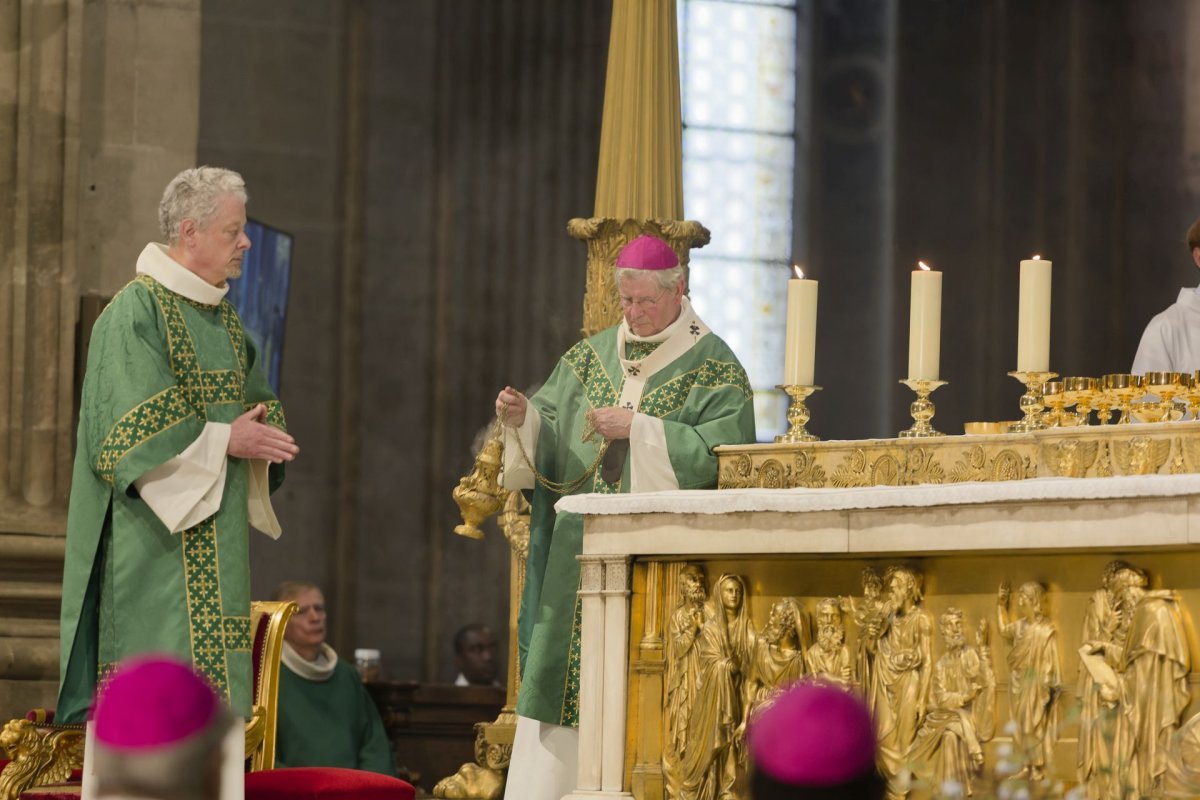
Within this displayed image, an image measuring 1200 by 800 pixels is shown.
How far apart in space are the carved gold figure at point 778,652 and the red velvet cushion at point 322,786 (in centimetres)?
98

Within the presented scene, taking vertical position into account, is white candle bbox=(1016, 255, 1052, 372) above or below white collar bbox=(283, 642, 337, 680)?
above

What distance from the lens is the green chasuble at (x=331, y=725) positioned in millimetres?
8406

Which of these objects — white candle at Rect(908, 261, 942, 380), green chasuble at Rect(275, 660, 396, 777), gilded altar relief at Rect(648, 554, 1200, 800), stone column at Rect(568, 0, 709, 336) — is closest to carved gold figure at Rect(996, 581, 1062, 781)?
gilded altar relief at Rect(648, 554, 1200, 800)

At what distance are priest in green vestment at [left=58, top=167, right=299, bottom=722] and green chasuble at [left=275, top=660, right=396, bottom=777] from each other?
2770mm

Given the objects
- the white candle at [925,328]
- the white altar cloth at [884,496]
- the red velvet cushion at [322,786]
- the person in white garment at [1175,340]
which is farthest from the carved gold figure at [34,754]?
the person in white garment at [1175,340]

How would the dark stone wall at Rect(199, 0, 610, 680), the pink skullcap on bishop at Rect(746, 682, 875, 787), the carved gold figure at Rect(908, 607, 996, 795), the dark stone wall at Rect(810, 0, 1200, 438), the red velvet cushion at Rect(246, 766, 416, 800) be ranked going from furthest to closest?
the dark stone wall at Rect(810, 0, 1200, 438)
the dark stone wall at Rect(199, 0, 610, 680)
the red velvet cushion at Rect(246, 766, 416, 800)
the carved gold figure at Rect(908, 607, 996, 795)
the pink skullcap on bishop at Rect(746, 682, 875, 787)

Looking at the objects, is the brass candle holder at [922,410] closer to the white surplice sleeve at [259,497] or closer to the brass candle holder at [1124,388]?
the brass candle holder at [1124,388]

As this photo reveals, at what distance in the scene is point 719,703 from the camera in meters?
5.53

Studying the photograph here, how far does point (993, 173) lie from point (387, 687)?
20.0ft

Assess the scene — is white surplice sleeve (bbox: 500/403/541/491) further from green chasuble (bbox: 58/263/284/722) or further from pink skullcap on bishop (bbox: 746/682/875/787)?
pink skullcap on bishop (bbox: 746/682/875/787)

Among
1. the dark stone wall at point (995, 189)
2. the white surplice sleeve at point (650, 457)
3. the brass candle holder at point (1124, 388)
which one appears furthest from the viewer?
the dark stone wall at point (995, 189)

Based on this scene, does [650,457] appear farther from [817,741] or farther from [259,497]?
[817,741]

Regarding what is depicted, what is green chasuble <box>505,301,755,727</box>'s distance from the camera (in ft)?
20.4

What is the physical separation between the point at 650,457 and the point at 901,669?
1026mm
